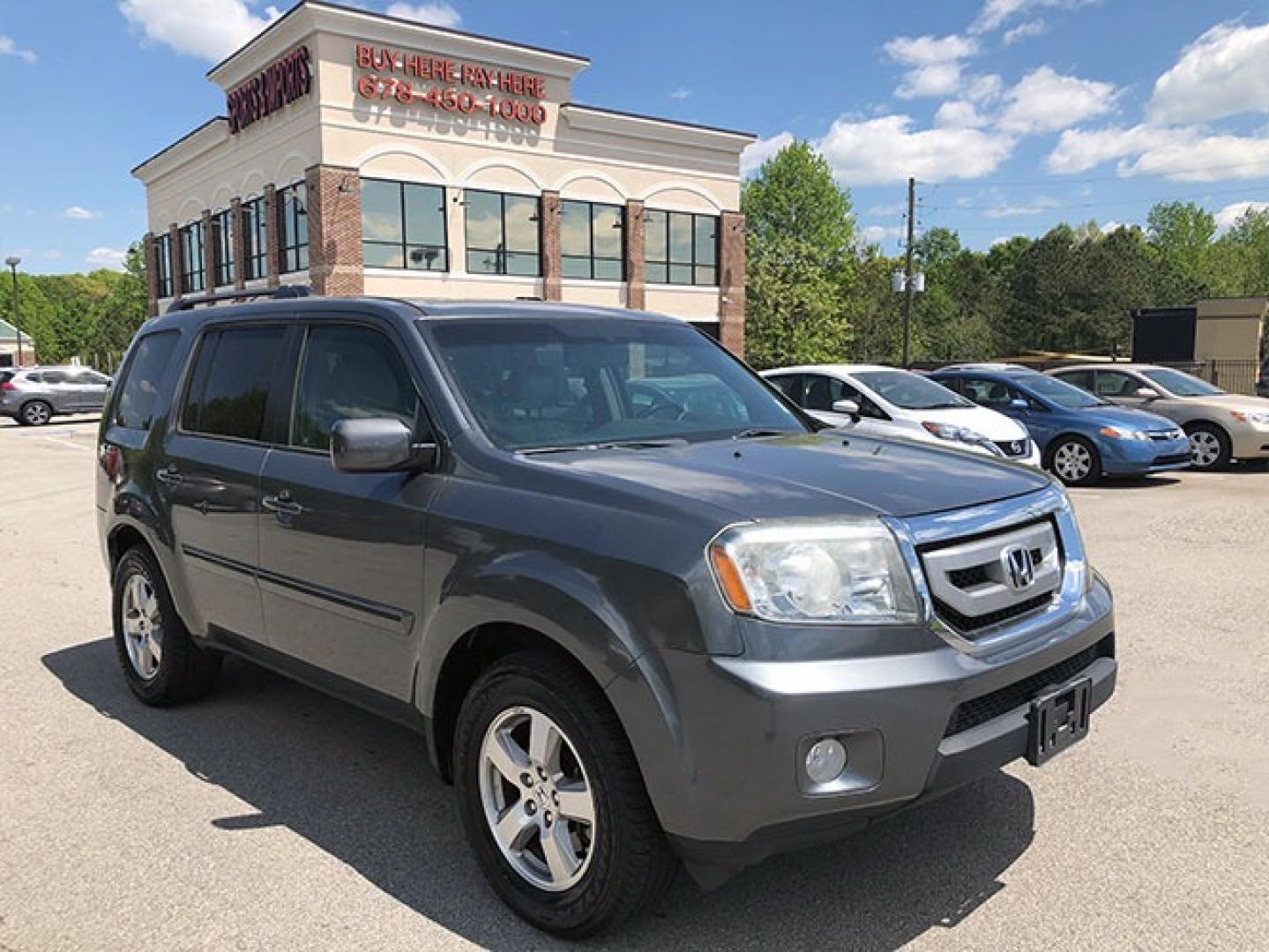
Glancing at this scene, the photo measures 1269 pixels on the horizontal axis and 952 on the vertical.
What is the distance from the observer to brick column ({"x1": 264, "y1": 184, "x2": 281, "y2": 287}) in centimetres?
3312

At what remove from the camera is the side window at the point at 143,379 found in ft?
16.8

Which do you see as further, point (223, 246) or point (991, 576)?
point (223, 246)

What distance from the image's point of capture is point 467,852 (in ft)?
11.4

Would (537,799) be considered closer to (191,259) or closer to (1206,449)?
(1206,449)

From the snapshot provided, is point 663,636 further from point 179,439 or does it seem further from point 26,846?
point 179,439

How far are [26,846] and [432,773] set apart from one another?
1433mm

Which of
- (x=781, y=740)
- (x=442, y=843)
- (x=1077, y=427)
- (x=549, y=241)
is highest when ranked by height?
(x=549, y=241)

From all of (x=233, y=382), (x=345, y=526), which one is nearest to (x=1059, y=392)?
(x=233, y=382)

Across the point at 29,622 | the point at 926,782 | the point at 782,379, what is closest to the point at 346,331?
the point at 926,782

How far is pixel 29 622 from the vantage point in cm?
682

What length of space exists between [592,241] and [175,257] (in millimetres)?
18428

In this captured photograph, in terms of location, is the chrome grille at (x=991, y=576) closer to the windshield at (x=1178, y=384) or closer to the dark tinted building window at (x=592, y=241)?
the windshield at (x=1178, y=384)

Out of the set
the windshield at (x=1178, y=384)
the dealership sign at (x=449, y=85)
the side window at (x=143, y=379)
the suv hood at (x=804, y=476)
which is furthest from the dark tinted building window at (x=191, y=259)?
the suv hood at (x=804, y=476)

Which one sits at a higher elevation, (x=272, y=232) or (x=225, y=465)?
(x=272, y=232)
